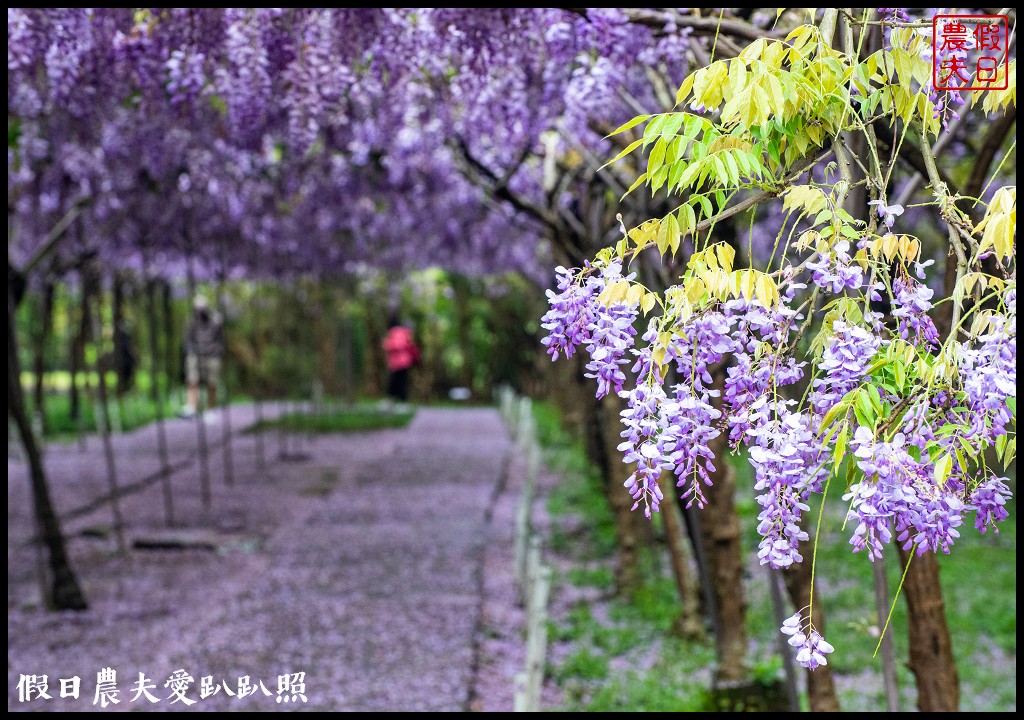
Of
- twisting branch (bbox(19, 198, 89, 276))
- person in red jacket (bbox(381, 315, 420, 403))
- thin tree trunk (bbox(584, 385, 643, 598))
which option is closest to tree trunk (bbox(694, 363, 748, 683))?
thin tree trunk (bbox(584, 385, 643, 598))

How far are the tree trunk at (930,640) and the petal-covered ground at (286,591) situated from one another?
64.5 inches

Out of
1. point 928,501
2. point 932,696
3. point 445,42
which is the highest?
point 445,42

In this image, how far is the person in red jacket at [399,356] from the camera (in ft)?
52.6

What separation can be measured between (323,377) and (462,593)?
1278 cm

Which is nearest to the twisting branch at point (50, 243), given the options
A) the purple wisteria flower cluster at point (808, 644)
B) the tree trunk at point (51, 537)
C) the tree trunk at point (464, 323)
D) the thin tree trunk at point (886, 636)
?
the tree trunk at point (51, 537)

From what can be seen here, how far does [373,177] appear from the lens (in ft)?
23.1

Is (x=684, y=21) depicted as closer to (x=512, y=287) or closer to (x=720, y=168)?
(x=720, y=168)

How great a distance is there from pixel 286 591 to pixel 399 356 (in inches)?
421

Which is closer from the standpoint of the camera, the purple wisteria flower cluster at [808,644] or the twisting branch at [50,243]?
the purple wisteria flower cluster at [808,644]

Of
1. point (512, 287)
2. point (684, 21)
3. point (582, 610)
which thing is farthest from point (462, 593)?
point (512, 287)

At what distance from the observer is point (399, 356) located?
52.9 feet

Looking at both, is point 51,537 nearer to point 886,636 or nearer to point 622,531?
point 622,531

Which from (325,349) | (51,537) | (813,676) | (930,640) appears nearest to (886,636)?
(930,640)

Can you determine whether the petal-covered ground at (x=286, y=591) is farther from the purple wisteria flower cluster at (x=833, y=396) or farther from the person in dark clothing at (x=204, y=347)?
the person in dark clothing at (x=204, y=347)
